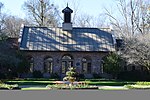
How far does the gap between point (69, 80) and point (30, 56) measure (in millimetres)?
15210

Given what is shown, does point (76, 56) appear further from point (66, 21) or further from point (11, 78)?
point (11, 78)

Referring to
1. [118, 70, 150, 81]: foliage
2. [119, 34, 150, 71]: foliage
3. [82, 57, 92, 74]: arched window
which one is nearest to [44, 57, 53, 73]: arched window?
[82, 57, 92, 74]: arched window

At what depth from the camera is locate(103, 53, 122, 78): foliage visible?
132ft

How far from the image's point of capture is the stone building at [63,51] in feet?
141

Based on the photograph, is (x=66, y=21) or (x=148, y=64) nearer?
(x=148, y=64)

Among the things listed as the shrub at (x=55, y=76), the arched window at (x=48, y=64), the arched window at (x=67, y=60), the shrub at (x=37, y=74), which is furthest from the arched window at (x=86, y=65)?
the shrub at (x=37, y=74)

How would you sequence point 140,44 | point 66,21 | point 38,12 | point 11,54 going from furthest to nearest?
point 38,12 < point 66,21 < point 140,44 < point 11,54

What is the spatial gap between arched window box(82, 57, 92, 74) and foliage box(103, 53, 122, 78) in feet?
11.0

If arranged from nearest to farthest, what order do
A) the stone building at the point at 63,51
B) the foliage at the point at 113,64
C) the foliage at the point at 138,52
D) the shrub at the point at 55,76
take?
the foliage at the point at 138,52 → the foliage at the point at 113,64 → the shrub at the point at 55,76 → the stone building at the point at 63,51

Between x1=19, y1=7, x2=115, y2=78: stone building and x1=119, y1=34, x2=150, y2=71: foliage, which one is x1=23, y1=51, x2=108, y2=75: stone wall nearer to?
x1=19, y1=7, x2=115, y2=78: stone building

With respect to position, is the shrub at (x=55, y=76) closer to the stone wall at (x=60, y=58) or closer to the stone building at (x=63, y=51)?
the stone building at (x=63, y=51)

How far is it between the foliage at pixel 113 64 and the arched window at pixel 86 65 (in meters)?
3.34

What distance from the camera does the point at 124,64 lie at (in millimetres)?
43094

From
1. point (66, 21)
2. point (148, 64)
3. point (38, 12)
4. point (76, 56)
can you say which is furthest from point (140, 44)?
point (38, 12)
